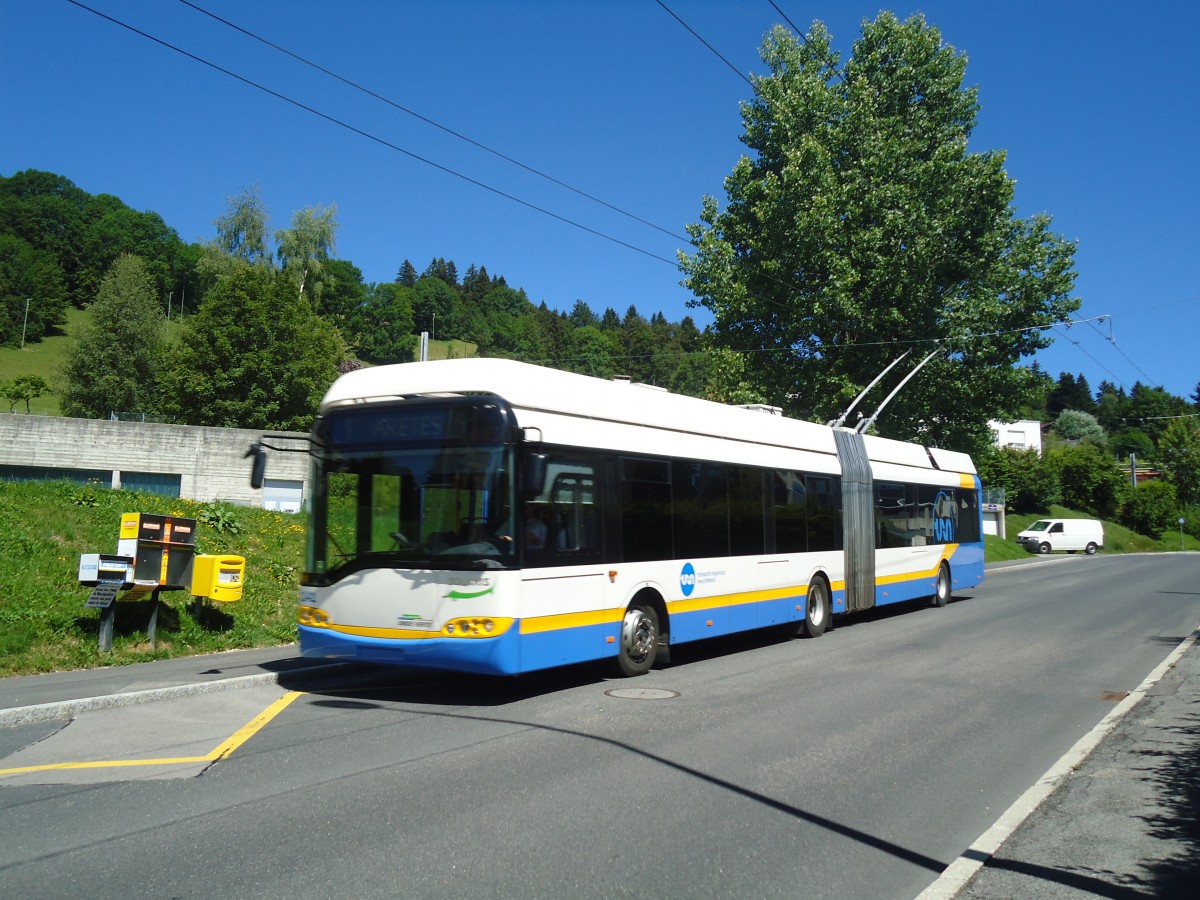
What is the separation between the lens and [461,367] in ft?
30.3

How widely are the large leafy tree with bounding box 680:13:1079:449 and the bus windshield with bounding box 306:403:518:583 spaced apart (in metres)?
22.1

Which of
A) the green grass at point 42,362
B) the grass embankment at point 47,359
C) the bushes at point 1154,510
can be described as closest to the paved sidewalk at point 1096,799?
the grass embankment at point 47,359

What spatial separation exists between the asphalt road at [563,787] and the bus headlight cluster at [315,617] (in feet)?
2.44

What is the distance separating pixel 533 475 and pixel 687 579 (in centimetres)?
342

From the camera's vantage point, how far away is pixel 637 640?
422 inches

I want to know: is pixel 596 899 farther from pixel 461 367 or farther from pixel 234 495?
pixel 234 495

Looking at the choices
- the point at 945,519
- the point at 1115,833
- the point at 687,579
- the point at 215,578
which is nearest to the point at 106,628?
the point at 215,578

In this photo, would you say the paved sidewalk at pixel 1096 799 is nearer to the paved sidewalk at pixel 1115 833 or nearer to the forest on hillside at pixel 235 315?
the paved sidewalk at pixel 1115 833

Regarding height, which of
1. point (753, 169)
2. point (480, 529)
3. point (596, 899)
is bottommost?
point (596, 899)

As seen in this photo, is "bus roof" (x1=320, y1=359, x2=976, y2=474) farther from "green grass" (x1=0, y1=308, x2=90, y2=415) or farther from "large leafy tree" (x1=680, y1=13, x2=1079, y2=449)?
"green grass" (x1=0, y1=308, x2=90, y2=415)

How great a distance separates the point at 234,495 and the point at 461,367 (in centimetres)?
2415

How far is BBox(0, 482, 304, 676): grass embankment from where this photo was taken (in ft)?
37.0

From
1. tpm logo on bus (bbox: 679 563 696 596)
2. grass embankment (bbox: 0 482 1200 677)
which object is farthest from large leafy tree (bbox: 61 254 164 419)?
tpm logo on bus (bbox: 679 563 696 596)

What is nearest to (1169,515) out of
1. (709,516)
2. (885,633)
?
(885,633)
